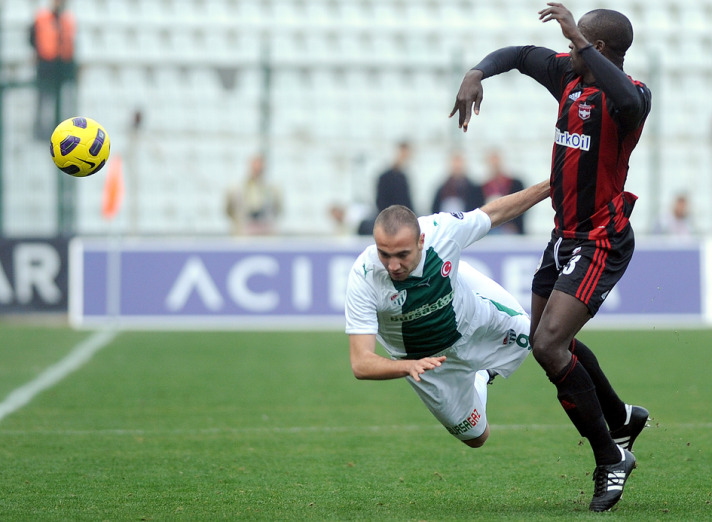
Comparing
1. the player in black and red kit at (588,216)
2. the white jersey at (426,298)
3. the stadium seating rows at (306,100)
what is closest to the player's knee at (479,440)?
the white jersey at (426,298)

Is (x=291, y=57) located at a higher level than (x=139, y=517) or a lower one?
higher

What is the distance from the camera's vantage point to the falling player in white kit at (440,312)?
16.4ft

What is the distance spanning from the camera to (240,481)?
579 centimetres

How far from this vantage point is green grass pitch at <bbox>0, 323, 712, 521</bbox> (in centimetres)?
521

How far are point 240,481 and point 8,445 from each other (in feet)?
5.95

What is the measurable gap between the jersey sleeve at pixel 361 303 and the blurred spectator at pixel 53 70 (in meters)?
10.9

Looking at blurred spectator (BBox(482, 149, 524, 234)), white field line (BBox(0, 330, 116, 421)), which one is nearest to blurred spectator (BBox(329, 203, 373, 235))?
blurred spectator (BBox(482, 149, 524, 234))

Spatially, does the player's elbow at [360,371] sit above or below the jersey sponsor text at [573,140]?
below

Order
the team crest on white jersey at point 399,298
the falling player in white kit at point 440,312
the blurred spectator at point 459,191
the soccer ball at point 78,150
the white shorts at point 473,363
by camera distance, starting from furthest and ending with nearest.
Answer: the blurred spectator at point 459,191 → the soccer ball at point 78,150 → the white shorts at point 473,363 → the team crest on white jersey at point 399,298 → the falling player in white kit at point 440,312

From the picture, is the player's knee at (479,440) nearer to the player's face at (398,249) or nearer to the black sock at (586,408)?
the black sock at (586,408)

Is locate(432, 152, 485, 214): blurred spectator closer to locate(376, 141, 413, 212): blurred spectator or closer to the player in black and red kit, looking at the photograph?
locate(376, 141, 413, 212): blurred spectator

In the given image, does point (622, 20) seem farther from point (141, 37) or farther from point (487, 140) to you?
point (141, 37)

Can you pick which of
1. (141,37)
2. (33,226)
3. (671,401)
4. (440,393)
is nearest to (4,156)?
(33,226)

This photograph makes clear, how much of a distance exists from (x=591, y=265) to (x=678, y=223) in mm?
11076
